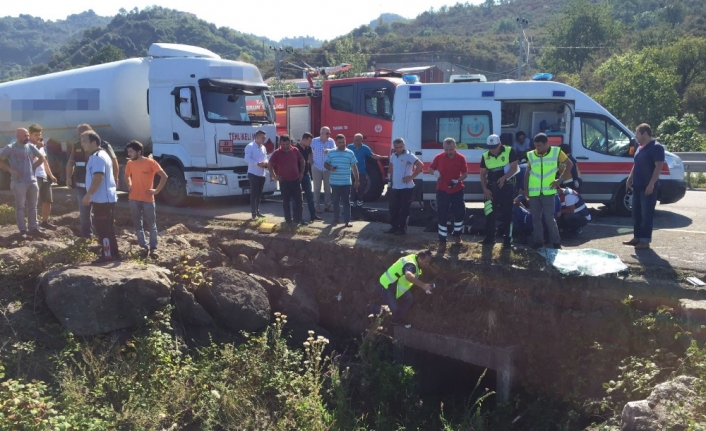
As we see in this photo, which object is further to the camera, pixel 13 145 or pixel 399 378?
pixel 13 145

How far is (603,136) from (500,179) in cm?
397

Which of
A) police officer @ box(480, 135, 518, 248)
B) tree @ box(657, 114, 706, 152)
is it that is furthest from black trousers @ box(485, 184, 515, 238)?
tree @ box(657, 114, 706, 152)

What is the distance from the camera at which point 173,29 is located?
104062mm

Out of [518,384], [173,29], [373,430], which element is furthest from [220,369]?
[173,29]

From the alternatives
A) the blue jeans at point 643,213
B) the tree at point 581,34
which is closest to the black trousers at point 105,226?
the blue jeans at point 643,213

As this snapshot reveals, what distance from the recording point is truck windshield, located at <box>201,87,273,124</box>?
1196cm

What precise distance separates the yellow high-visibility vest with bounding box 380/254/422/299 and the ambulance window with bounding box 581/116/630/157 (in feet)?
16.3

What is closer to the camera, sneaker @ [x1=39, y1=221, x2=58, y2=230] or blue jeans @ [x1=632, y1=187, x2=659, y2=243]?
blue jeans @ [x1=632, y1=187, x2=659, y2=243]

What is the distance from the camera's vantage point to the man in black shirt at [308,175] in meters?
10.4

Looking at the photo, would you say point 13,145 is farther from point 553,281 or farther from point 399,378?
point 553,281

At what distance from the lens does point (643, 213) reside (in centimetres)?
796

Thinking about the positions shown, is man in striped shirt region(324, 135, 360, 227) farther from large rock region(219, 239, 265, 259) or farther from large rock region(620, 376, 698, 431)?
large rock region(620, 376, 698, 431)

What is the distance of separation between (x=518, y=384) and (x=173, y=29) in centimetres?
10787

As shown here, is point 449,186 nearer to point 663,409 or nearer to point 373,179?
point 663,409
